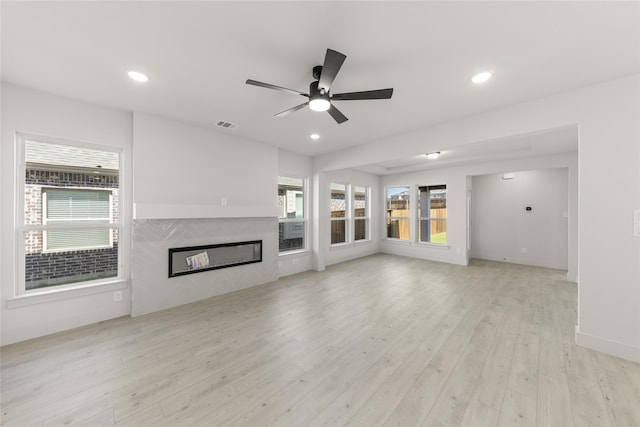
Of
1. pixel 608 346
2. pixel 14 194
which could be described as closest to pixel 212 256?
pixel 14 194

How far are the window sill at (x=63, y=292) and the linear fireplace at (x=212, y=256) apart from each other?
0.64 m

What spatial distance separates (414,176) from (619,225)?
485 centimetres

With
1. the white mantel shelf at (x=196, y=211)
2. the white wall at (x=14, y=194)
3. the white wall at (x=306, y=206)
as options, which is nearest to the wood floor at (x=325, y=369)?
the white wall at (x=14, y=194)

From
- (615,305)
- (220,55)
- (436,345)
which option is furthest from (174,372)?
(615,305)

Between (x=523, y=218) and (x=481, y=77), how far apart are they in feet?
17.5

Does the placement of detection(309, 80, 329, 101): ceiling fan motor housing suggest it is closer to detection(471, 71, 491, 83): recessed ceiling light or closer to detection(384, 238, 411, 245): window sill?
detection(471, 71, 491, 83): recessed ceiling light

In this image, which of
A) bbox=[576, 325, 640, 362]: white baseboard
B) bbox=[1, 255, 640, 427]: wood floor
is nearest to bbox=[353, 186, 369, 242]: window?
bbox=[1, 255, 640, 427]: wood floor

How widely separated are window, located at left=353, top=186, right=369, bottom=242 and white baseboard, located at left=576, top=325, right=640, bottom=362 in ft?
15.9

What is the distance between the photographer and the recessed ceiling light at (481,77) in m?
2.23

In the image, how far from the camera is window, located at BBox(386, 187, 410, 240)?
24.1 ft

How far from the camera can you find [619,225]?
2.31 metres

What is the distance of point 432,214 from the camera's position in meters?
6.78

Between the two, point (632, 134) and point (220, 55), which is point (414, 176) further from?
point (220, 55)

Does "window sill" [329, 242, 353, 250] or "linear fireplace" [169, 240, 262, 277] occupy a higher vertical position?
Result: "linear fireplace" [169, 240, 262, 277]
